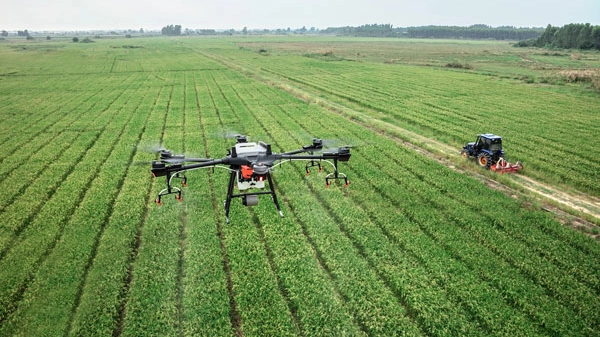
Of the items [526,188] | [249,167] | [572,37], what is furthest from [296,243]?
[572,37]

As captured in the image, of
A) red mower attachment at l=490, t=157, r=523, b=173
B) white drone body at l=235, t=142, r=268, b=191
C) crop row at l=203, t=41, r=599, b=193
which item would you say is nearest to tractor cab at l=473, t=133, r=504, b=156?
red mower attachment at l=490, t=157, r=523, b=173

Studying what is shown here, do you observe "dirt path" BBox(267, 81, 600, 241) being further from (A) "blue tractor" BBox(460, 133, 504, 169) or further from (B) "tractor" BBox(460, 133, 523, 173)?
(A) "blue tractor" BBox(460, 133, 504, 169)

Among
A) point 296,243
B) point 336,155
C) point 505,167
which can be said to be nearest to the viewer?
point 336,155

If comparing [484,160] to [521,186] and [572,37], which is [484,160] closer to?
[521,186]

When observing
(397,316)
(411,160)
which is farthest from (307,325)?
(411,160)

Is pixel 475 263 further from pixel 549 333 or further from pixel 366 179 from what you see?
pixel 366 179

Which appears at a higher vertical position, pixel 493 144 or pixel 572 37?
pixel 572 37
